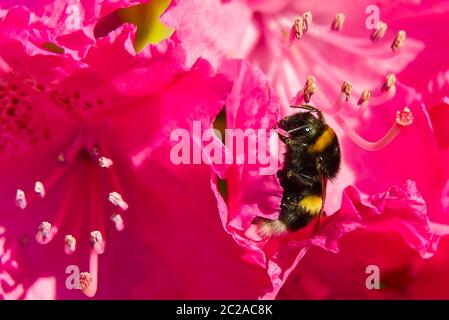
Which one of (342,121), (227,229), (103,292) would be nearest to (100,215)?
(103,292)

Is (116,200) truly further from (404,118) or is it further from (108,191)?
(404,118)

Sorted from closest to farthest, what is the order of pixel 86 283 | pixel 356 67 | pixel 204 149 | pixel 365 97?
pixel 204 149 → pixel 86 283 → pixel 365 97 → pixel 356 67

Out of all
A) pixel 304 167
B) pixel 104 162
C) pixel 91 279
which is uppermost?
pixel 304 167

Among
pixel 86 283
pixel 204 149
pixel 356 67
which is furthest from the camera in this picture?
pixel 356 67

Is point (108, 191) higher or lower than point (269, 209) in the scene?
lower

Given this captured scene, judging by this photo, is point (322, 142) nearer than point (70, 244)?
Yes

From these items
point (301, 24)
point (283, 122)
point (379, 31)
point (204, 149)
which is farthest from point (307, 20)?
point (204, 149)
